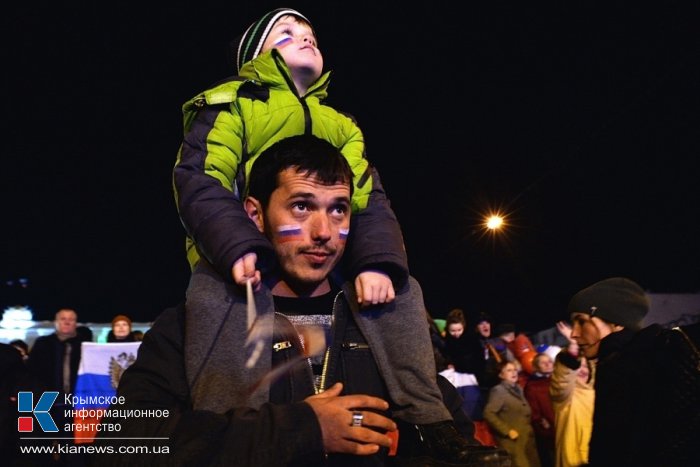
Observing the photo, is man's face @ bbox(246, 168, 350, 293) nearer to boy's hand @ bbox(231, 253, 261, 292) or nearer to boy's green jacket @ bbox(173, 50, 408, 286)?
boy's green jacket @ bbox(173, 50, 408, 286)

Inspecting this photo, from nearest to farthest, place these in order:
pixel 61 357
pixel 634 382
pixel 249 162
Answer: pixel 249 162 < pixel 634 382 < pixel 61 357

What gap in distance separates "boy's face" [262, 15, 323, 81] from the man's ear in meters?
0.85

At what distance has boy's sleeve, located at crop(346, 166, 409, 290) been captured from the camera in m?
2.56

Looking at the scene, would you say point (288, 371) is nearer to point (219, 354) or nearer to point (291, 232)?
point (219, 354)

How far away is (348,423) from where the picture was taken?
2209 millimetres

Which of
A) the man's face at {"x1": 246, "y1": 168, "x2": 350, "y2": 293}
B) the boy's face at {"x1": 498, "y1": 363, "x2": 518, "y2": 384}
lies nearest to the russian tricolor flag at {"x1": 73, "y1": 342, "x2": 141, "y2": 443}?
the boy's face at {"x1": 498, "y1": 363, "x2": 518, "y2": 384}

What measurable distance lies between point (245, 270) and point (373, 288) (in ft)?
1.66

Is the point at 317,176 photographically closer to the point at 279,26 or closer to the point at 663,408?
the point at 279,26

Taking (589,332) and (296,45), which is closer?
(296,45)

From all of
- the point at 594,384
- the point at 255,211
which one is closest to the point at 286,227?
the point at 255,211

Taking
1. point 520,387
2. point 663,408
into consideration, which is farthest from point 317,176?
point 520,387

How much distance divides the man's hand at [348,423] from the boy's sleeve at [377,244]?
518mm

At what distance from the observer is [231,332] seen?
7.55ft

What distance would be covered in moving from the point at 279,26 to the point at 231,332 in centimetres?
181
